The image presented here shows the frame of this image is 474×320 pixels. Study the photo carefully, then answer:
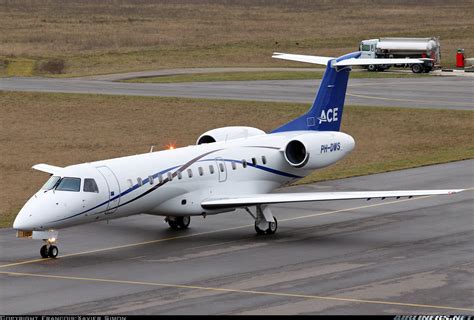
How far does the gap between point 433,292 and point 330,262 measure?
13.8 feet

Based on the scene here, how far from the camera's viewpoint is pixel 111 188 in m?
30.8

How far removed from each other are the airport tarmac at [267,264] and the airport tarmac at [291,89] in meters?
29.3

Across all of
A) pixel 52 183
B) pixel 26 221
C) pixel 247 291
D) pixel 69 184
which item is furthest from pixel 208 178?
pixel 247 291

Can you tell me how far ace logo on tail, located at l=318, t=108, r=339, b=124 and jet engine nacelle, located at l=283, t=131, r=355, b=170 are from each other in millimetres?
1604

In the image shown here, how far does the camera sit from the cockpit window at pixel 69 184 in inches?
1190

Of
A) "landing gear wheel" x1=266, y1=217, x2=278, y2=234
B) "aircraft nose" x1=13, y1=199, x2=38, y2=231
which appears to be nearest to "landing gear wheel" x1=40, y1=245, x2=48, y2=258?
"aircraft nose" x1=13, y1=199, x2=38, y2=231

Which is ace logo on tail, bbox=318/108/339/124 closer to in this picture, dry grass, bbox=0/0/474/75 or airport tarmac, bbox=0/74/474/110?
airport tarmac, bbox=0/74/474/110

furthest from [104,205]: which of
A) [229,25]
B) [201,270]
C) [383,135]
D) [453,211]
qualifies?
[229,25]

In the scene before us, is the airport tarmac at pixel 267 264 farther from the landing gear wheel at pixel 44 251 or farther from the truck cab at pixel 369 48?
the truck cab at pixel 369 48

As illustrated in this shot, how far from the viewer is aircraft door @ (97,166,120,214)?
3083cm

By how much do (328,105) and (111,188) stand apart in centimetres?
1004

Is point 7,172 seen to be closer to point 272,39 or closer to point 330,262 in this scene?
point 330,262

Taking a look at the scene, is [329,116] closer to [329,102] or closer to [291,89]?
[329,102]

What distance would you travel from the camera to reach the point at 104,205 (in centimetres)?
3073
